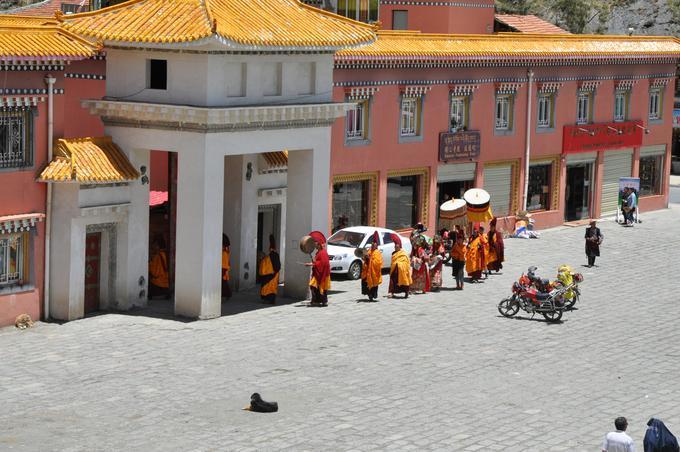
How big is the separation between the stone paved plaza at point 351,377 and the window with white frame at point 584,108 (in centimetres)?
1453

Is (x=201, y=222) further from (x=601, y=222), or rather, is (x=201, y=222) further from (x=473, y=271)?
(x=601, y=222)

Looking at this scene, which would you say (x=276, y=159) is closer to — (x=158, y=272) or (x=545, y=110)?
(x=158, y=272)

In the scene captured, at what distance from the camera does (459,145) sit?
4347 cm

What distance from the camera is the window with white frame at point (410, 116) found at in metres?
41.4

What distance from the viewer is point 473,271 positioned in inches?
1465

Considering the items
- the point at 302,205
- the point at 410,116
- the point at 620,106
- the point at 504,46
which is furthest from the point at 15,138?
the point at 620,106

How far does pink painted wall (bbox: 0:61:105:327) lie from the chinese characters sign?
14177mm

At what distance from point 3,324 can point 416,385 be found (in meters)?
8.80

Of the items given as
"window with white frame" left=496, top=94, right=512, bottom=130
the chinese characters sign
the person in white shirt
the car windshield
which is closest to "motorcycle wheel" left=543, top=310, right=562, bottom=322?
the car windshield

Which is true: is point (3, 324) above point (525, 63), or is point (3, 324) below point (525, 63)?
below

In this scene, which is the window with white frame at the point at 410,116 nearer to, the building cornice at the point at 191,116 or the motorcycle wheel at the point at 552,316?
the building cornice at the point at 191,116

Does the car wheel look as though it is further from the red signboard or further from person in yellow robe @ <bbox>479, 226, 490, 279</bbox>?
the red signboard

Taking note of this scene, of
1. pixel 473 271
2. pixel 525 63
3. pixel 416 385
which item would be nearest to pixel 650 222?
pixel 525 63

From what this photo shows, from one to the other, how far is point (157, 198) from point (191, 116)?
570cm
